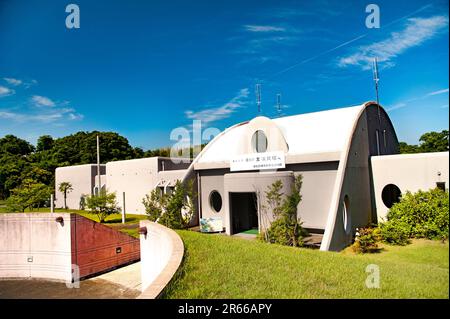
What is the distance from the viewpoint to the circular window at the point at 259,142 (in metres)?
15.5

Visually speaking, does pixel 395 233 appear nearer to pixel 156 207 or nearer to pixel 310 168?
pixel 310 168

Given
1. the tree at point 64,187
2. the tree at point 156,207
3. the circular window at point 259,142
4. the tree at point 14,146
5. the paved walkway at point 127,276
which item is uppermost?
the tree at point 14,146

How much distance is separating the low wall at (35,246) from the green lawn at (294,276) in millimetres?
6993

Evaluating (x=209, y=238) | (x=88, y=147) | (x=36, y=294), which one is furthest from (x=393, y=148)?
(x=88, y=147)

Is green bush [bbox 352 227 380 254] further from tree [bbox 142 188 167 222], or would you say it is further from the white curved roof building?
tree [bbox 142 188 167 222]

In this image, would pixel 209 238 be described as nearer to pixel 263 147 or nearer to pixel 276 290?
pixel 276 290

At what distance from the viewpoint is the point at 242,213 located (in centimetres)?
1552

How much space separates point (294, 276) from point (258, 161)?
375 inches

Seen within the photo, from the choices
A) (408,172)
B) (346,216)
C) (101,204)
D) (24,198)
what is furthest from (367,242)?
(24,198)

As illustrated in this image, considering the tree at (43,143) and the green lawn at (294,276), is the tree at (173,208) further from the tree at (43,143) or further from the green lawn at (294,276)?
the tree at (43,143)

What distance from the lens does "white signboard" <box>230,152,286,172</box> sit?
560 inches

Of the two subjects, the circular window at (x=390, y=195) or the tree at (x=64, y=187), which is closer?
the circular window at (x=390, y=195)

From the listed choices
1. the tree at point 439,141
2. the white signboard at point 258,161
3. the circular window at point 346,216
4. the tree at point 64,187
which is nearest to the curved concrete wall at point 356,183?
the circular window at point 346,216

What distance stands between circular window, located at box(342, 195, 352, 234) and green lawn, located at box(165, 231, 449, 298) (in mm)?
4659
